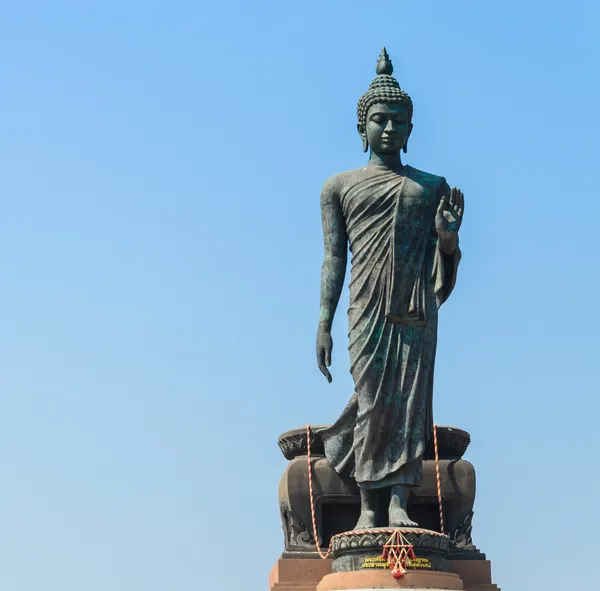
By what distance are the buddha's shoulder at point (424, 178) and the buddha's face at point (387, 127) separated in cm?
28

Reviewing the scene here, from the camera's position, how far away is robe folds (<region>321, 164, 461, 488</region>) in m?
14.0

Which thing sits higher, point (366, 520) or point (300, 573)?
point (366, 520)

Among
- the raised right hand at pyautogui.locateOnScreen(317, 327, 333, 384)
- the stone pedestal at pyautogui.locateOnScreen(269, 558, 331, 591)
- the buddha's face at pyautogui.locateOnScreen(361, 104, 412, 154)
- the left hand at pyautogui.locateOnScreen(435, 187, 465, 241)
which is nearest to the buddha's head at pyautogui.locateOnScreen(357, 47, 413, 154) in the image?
the buddha's face at pyautogui.locateOnScreen(361, 104, 412, 154)

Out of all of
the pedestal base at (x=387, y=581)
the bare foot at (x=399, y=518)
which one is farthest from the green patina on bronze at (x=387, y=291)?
the pedestal base at (x=387, y=581)

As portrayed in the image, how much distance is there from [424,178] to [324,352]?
2.18 m

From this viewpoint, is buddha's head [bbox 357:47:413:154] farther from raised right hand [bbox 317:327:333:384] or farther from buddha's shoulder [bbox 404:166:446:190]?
raised right hand [bbox 317:327:333:384]

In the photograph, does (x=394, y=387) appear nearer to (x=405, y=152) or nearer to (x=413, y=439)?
(x=413, y=439)

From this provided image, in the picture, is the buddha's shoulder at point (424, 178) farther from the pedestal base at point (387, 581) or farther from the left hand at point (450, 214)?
the pedestal base at point (387, 581)

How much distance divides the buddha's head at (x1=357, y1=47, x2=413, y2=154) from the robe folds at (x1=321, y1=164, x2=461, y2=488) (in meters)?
0.29

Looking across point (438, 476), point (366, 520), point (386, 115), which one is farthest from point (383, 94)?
point (366, 520)

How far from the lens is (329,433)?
47.8 feet

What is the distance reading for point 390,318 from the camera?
46.8ft

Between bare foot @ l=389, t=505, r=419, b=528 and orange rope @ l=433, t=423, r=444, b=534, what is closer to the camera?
bare foot @ l=389, t=505, r=419, b=528

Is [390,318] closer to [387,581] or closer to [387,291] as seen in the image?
[387,291]
